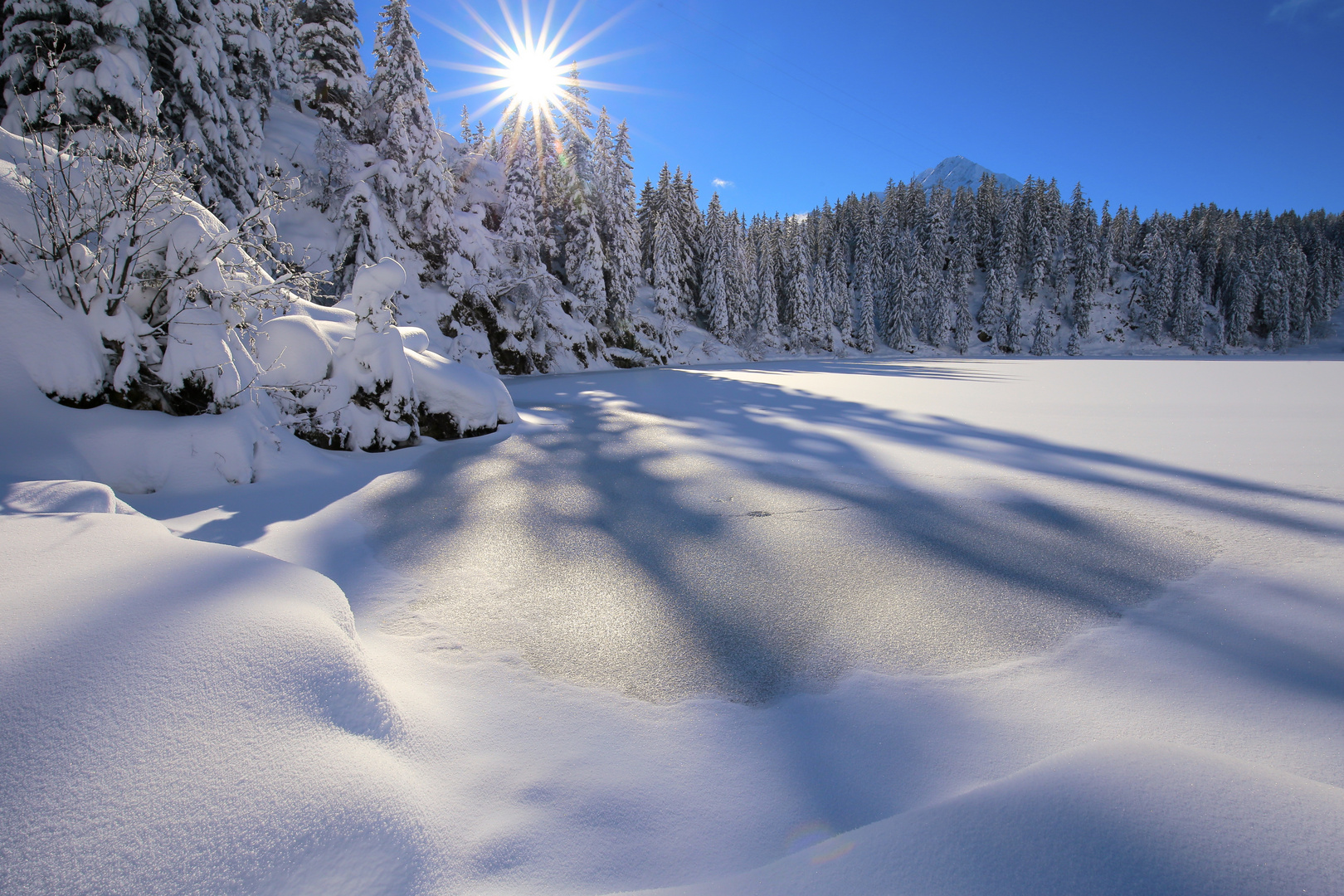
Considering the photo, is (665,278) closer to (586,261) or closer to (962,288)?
(586,261)

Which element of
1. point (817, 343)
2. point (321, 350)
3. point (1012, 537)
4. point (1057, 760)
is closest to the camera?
point (1057, 760)

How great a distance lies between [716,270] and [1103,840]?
45746mm

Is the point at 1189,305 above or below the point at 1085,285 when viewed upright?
below

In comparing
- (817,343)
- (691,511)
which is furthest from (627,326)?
(691,511)

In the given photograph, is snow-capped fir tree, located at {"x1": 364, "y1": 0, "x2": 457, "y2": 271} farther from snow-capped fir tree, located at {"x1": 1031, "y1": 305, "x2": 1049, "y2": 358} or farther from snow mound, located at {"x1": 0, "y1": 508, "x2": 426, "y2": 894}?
snow-capped fir tree, located at {"x1": 1031, "y1": 305, "x2": 1049, "y2": 358}

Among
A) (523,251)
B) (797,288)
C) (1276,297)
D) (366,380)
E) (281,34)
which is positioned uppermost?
(281,34)

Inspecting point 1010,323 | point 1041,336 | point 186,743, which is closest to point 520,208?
point 186,743

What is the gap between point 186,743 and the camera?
1490 millimetres

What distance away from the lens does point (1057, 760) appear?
167 centimetres

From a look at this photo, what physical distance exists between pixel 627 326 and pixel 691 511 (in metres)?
29.4

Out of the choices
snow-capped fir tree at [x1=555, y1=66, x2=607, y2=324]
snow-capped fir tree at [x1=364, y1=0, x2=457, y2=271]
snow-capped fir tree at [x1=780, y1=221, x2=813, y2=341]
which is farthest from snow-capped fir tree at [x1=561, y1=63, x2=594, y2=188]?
snow-capped fir tree at [x1=780, y1=221, x2=813, y2=341]

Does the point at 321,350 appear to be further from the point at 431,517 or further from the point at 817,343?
the point at 817,343

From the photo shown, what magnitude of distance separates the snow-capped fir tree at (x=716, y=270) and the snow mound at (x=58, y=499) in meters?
43.1

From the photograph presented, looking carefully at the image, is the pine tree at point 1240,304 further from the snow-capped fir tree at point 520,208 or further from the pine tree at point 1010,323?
the snow-capped fir tree at point 520,208
